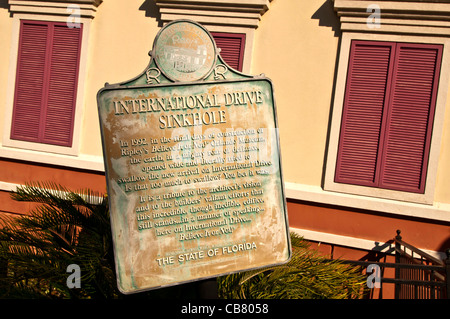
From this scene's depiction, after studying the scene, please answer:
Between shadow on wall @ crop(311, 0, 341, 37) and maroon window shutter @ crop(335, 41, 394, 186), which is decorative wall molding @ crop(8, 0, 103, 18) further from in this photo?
maroon window shutter @ crop(335, 41, 394, 186)

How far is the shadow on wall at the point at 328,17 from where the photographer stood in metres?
6.20

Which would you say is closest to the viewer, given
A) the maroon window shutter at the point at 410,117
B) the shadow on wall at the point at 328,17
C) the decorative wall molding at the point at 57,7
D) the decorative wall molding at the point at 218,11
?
the maroon window shutter at the point at 410,117

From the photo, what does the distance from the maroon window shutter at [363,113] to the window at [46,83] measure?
4.36 metres

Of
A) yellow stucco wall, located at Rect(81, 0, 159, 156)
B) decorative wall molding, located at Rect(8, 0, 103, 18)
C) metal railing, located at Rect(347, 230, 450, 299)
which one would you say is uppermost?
decorative wall molding, located at Rect(8, 0, 103, 18)

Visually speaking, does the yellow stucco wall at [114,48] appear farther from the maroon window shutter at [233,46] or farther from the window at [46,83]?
the maroon window shutter at [233,46]

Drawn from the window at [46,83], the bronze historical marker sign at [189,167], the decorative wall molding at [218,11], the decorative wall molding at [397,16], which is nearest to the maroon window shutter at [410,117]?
the decorative wall molding at [397,16]

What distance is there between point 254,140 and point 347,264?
248 cm

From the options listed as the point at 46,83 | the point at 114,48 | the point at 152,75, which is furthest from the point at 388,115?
the point at 46,83

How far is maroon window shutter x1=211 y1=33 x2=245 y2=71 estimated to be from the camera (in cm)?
648

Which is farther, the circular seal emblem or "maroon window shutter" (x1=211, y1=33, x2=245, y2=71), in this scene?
"maroon window shutter" (x1=211, y1=33, x2=245, y2=71)

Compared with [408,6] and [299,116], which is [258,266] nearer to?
[299,116]

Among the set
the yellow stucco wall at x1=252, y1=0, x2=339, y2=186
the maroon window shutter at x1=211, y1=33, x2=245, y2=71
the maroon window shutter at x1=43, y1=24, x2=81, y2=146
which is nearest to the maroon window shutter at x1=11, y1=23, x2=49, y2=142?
the maroon window shutter at x1=43, y1=24, x2=81, y2=146

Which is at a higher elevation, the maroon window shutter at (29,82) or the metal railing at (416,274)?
the maroon window shutter at (29,82)

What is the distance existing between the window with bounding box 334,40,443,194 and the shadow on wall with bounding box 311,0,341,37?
1.19 feet
